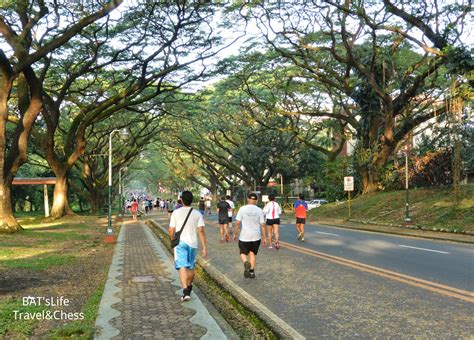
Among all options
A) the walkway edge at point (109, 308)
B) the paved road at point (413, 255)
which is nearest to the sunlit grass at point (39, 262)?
the walkway edge at point (109, 308)

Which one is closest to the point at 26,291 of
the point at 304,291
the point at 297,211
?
the point at 304,291

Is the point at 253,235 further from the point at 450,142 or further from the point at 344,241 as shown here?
the point at 450,142

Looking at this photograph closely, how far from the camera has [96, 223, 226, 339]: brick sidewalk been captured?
527 cm

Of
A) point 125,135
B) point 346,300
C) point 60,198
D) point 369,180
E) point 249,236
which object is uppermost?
point 125,135

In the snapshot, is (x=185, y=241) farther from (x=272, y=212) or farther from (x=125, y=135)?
(x=125, y=135)

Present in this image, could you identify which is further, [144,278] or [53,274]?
[53,274]

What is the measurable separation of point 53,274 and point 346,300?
19.0 ft

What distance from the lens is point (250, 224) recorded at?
877cm

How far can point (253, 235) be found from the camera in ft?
28.6

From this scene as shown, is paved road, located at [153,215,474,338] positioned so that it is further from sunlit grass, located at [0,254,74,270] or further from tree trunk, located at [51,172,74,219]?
tree trunk, located at [51,172,74,219]

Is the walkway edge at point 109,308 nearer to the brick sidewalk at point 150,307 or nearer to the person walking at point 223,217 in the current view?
the brick sidewalk at point 150,307

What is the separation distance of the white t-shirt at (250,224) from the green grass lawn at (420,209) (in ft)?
39.7

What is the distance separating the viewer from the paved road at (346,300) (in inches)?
217

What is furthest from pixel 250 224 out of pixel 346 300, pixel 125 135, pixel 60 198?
pixel 125 135
